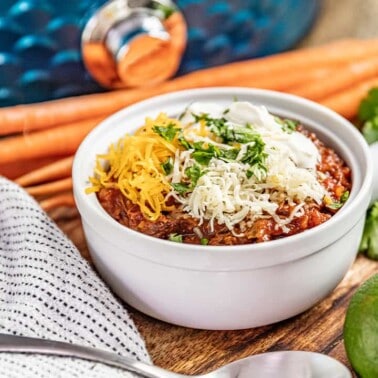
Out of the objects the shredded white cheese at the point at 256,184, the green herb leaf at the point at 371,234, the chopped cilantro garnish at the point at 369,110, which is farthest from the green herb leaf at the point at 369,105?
the shredded white cheese at the point at 256,184

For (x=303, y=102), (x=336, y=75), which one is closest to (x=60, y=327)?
(x=303, y=102)

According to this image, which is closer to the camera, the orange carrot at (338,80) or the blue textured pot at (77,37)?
the blue textured pot at (77,37)

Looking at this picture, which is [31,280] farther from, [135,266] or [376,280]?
[376,280]

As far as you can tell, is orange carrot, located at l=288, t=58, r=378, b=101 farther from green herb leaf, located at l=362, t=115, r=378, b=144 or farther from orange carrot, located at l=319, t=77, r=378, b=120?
green herb leaf, located at l=362, t=115, r=378, b=144

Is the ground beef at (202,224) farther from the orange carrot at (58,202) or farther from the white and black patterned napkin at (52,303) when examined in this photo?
the orange carrot at (58,202)

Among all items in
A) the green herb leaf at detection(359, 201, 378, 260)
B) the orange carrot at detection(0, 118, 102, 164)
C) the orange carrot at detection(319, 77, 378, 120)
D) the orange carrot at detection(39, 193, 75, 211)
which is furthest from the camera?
the orange carrot at detection(319, 77, 378, 120)

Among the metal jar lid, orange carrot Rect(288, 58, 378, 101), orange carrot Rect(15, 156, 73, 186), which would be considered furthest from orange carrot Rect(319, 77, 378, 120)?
orange carrot Rect(15, 156, 73, 186)
